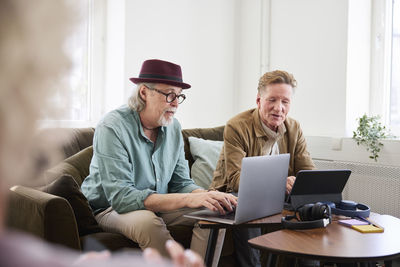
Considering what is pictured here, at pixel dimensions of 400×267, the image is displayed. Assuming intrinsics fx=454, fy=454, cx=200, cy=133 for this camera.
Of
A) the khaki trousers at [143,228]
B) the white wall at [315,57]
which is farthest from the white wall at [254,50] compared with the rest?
the khaki trousers at [143,228]

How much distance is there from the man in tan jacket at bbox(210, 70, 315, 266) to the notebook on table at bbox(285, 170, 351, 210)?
355 millimetres

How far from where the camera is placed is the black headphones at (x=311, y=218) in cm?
167

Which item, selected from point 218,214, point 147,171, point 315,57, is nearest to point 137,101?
point 147,171

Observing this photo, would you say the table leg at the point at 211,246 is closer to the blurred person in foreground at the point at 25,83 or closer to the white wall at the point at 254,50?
the white wall at the point at 254,50

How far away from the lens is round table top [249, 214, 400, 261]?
4.57 ft

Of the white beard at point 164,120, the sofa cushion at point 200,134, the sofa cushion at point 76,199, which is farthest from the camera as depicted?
the sofa cushion at point 200,134

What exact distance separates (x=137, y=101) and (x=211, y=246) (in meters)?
0.78

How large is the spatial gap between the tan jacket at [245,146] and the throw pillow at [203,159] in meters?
0.48

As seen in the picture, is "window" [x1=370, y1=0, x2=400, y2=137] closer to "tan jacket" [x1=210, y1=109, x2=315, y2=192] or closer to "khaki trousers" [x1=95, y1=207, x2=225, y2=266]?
"tan jacket" [x1=210, y1=109, x2=315, y2=192]

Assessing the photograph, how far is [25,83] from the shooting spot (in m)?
0.24

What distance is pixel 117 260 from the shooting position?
0.29 metres

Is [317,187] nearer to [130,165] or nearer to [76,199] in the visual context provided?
[130,165]

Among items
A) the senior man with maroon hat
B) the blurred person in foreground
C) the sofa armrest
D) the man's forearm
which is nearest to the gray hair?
the senior man with maroon hat

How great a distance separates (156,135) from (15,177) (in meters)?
2.07
